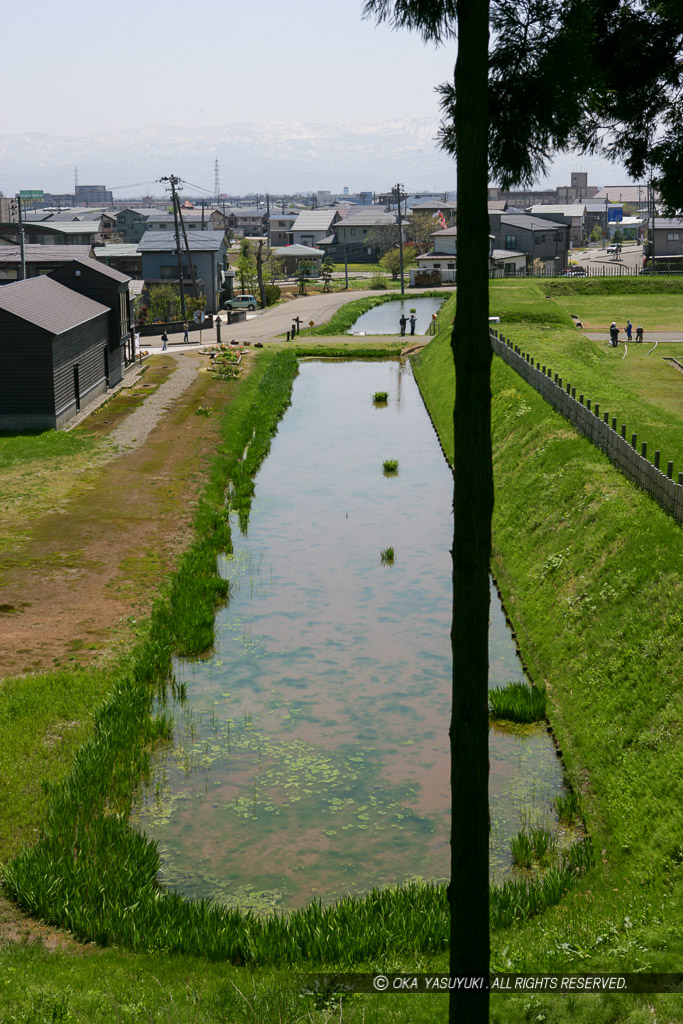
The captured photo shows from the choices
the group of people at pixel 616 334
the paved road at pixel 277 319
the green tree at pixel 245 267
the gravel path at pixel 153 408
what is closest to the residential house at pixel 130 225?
the green tree at pixel 245 267

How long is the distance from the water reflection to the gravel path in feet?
33.9

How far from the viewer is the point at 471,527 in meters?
7.38

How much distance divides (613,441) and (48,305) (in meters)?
26.7

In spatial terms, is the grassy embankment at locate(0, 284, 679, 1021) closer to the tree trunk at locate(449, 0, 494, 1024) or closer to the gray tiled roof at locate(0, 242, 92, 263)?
the tree trunk at locate(449, 0, 494, 1024)

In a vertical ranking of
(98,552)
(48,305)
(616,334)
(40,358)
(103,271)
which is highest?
(103,271)

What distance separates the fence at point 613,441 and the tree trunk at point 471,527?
11.4 meters

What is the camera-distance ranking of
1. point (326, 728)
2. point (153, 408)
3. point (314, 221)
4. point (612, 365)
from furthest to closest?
point (314, 221), point (153, 408), point (612, 365), point (326, 728)

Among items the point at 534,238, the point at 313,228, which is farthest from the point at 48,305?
the point at 313,228

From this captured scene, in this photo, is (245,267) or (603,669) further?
(245,267)

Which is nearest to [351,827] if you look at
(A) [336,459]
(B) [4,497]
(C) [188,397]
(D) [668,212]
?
(D) [668,212]

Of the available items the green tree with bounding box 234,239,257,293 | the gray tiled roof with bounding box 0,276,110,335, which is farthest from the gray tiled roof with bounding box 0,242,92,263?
the green tree with bounding box 234,239,257,293

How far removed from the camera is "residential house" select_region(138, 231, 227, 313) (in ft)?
284

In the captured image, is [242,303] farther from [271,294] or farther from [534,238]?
[534,238]

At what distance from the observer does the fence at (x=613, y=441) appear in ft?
61.1
